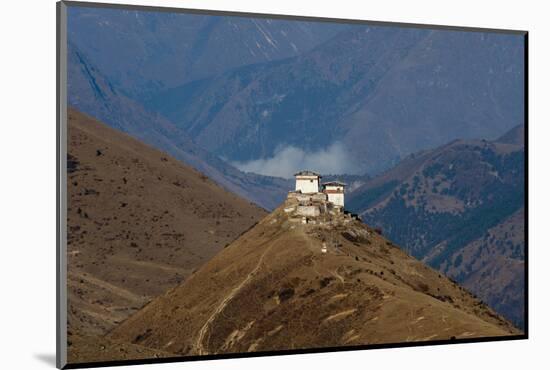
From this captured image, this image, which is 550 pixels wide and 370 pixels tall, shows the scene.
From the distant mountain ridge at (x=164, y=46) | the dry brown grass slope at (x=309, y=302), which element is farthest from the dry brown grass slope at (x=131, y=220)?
the dry brown grass slope at (x=309, y=302)

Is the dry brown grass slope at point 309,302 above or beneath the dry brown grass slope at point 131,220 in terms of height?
beneath

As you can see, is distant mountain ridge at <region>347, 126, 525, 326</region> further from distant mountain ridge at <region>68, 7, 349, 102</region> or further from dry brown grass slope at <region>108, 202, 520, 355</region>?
dry brown grass slope at <region>108, 202, 520, 355</region>

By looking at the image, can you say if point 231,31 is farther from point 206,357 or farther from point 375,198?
point 375,198

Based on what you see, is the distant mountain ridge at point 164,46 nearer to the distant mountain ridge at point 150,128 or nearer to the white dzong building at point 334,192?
the distant mountain ridge at point 150,128

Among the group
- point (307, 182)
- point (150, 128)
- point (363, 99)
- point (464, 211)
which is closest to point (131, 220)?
point (150, 128)

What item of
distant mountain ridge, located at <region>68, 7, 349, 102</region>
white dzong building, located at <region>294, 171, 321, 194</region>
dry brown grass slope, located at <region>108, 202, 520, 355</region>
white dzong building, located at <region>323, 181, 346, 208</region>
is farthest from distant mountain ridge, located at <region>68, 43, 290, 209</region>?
dry brown grass slope, located at <region>108, 202, 520, 355</region>

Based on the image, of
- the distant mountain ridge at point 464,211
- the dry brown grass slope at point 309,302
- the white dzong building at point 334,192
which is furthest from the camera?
the distant mountain ridge at point 464,211
